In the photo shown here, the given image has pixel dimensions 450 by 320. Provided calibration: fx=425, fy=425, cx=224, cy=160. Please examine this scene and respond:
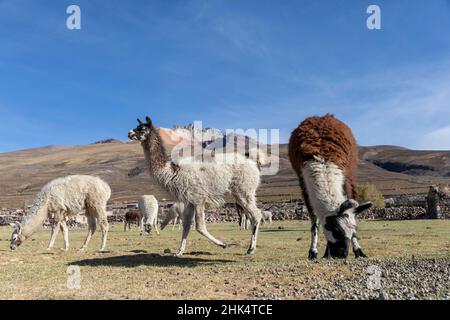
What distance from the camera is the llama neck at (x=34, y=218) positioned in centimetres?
1477

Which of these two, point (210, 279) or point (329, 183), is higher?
point (329, 183)

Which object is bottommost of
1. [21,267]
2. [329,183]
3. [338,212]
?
[21,267]

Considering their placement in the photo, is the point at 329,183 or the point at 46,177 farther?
the point at 46,177

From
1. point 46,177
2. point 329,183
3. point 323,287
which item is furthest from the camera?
point 46,177

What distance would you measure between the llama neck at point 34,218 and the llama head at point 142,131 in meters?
5.14

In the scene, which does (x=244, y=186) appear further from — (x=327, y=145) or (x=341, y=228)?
(x=341, y=228)

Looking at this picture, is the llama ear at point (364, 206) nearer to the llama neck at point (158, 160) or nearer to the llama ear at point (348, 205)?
the llama ear at point (348, 205)

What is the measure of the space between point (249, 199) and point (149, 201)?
19.7m

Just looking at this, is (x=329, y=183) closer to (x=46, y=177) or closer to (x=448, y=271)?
(x=448, y=271)

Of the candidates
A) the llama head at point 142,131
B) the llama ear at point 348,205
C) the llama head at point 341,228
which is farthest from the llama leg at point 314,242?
the llama head at point 142,131

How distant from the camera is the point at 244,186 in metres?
12.6
